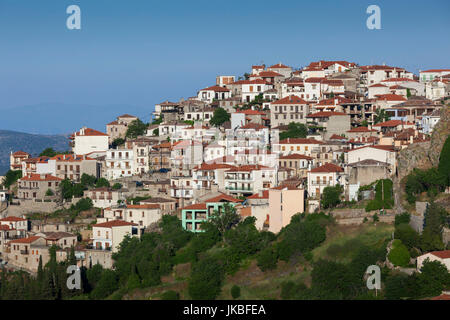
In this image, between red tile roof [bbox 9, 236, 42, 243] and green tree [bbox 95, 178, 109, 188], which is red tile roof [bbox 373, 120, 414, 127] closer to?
green tree [bbox 95, 178, 109, 188]

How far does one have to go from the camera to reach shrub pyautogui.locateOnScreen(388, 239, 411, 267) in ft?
120

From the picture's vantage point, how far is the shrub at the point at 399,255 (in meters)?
36.5

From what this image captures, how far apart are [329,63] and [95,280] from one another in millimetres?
36682

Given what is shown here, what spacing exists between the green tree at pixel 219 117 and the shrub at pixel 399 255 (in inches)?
1092

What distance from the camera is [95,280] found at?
45062 millimetres

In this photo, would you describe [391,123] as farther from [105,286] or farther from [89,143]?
[105,286]

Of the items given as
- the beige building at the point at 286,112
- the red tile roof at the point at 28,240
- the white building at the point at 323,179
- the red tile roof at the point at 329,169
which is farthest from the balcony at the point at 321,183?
the red tile roof at the point at 28,240

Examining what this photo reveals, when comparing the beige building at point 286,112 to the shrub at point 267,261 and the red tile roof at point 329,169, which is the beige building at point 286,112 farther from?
the shrub at point 267,261

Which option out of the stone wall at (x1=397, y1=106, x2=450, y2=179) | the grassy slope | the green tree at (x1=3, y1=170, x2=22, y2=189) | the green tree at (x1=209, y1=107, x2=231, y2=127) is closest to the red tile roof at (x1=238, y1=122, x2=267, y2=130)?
the green tree at (x1=209, y1=107, x2=231, y2=127)

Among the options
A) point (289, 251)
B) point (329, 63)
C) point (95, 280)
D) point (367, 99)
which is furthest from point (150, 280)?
point (329, 63)

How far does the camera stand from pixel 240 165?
173 feet

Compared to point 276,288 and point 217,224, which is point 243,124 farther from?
point 276,288
